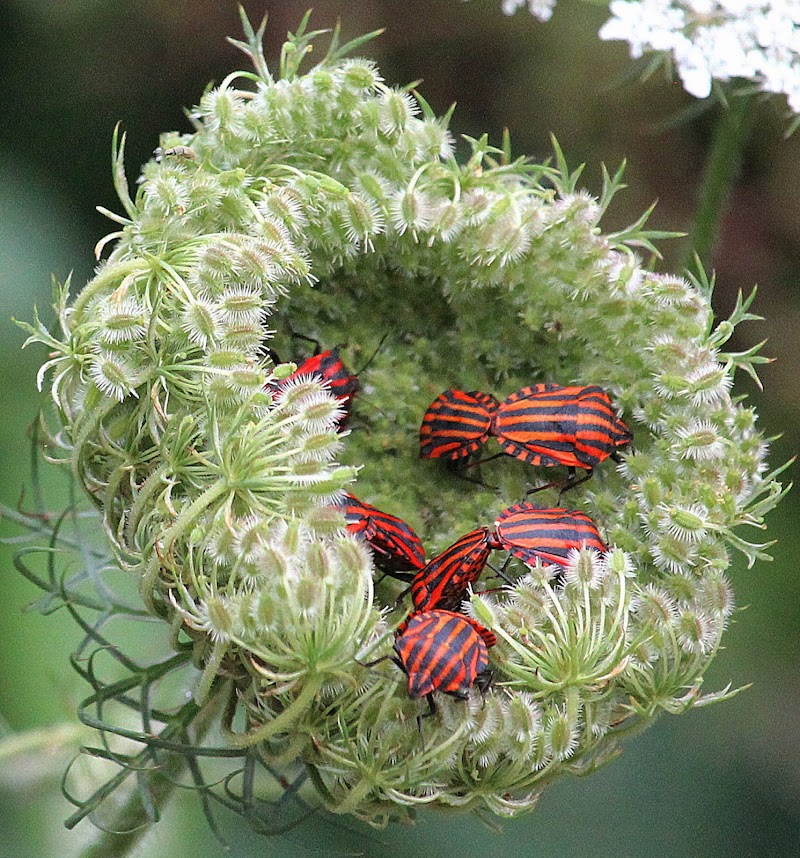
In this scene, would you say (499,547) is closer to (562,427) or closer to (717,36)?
(562,427)

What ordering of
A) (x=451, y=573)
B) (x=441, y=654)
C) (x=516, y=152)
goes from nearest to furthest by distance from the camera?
(x=441, y=654)
(x=451, y=573)
(x=516, y=152)

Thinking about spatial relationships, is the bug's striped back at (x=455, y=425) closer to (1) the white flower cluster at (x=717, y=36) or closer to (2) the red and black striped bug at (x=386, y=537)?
(2) the red and black striped bug at (x=386, y=537)

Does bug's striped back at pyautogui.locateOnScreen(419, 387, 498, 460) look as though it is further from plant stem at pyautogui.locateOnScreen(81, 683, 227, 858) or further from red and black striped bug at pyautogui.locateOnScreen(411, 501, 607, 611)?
plant stem at pyautogui.locateOnScreen(81, 683, 227, 858)

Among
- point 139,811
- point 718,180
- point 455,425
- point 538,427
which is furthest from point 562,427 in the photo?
point 139,811

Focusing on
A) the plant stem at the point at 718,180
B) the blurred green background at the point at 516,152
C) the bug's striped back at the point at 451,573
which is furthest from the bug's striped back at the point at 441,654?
the blurred green background at the point at 516,152

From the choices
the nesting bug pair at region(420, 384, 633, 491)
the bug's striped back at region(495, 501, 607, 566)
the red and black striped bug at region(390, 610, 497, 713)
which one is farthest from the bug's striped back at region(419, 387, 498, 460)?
the red and black striped bug at region(390, 610, 497, 713)

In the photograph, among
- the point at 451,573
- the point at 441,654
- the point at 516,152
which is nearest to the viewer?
the point at 441,654
